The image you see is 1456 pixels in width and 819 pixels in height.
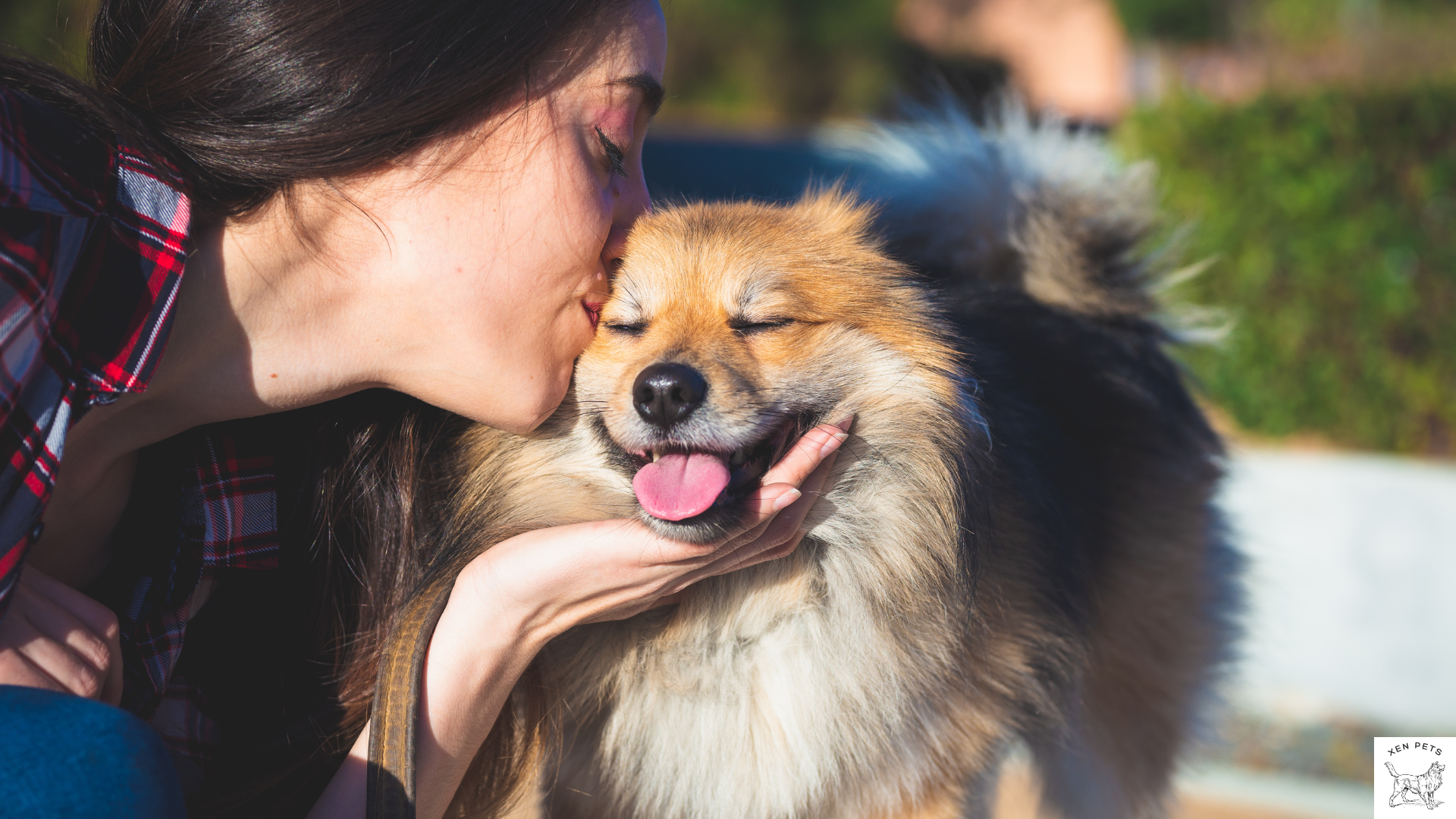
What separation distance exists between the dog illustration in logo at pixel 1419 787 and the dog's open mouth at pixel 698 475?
67.2 inches

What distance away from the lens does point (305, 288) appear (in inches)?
62.9

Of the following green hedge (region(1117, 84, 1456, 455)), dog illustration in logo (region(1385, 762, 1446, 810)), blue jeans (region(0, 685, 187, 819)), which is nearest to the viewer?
blue jeans (region(0, 685, 187, 819))

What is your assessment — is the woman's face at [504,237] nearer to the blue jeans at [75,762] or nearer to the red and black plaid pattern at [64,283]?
the red and black plaid pattern at [64,283]

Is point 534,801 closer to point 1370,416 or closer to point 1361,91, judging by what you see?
point 1370,416

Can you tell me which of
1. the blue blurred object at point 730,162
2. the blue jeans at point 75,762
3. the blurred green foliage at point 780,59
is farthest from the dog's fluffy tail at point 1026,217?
the blurred green foliage at point 780,59

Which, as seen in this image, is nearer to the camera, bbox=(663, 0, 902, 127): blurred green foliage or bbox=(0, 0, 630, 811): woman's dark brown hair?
bbox=(0, 0, 630, 811): woman's dark brown hair

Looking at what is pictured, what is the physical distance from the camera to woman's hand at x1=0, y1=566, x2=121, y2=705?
1.29 metres

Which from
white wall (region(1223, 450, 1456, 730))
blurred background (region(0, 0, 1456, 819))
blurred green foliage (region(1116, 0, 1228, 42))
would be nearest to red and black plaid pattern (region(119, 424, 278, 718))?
blurred background (region(0, 0, 1456, 819))

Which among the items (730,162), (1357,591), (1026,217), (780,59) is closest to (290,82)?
(1026,217)

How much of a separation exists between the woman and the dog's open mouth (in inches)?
2.3

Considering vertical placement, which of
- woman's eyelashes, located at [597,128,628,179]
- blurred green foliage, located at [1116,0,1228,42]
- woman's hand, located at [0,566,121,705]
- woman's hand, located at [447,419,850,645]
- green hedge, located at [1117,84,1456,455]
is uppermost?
blurred green foliage, located at [1116,0,1228,42]

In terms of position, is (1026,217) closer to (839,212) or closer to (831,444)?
(839,212)

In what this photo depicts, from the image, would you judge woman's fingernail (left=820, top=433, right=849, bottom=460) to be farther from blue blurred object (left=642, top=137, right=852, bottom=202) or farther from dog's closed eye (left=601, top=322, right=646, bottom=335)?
blue blurred object (left=642, top=137, right=852, bottom=202)

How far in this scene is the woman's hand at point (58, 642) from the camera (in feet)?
4.24
